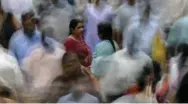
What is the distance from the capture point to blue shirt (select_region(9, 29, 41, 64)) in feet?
19.4

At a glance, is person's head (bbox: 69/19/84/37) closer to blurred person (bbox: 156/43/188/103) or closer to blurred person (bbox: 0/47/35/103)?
blurred person (bbox: 0/47/35/103)

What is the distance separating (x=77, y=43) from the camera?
6.08 m

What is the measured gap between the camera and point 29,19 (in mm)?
6375

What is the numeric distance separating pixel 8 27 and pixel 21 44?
682 millimetres

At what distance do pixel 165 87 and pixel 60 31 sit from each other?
1.90 m

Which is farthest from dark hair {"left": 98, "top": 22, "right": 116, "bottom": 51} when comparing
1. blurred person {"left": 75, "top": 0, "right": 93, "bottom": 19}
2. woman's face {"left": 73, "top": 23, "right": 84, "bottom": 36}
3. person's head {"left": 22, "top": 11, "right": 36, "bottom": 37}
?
blurred person {"left": 75, "top": 0, "right": 93, "bottom": 19}

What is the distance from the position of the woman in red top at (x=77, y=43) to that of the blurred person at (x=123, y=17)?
0.39m

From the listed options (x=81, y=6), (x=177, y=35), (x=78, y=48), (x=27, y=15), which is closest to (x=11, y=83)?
(x=78, y=48)

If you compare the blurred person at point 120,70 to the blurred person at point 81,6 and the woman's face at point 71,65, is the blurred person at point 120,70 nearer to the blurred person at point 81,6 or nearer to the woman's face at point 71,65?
the woman's face at point 71,65

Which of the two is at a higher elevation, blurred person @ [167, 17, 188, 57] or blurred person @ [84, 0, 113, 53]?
blurred person @ [167, 17, 188, 57]

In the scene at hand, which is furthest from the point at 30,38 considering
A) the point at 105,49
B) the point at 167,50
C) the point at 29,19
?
the point at 167,50

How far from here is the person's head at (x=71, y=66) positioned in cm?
484

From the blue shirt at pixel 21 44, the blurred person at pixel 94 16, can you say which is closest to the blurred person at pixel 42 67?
the blue shirt at pixel 21 44

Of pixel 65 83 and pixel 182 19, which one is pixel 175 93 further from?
pixel 182 19
